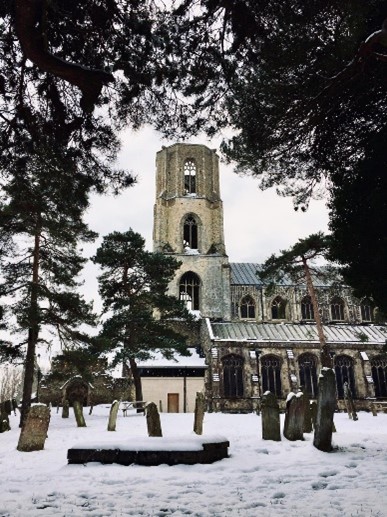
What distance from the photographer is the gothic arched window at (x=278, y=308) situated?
36175mm

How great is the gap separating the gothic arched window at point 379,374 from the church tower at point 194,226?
39.3 ft

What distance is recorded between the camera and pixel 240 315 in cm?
3644

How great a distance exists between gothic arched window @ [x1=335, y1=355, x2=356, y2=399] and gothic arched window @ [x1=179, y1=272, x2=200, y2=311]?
12.6 m

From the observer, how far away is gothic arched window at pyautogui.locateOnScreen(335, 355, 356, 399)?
99.9 feet

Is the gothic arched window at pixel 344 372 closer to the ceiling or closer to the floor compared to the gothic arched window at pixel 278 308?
closer to the floor

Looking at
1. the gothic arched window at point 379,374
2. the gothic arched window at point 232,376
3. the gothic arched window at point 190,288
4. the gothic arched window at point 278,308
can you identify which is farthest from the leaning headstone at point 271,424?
the gothic arched window at point 278,308

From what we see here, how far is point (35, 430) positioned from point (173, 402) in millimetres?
20673

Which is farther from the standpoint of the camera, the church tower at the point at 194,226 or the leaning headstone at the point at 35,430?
the church tower at the point at 194,226

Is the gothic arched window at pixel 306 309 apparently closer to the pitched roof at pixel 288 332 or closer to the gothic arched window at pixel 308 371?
the pitched roof at pixel 288 332

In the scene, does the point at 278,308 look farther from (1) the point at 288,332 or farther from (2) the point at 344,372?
(2) the point at 344,372

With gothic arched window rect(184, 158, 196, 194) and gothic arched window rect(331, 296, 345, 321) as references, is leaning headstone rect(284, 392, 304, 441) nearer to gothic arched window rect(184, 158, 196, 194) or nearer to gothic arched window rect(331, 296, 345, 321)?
gothic arched window rect(331, 296, 345, 321)

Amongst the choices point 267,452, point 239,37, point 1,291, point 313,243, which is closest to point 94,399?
point 1,291

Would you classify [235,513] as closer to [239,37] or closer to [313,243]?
[239,37]

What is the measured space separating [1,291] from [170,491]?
13.0 metres
